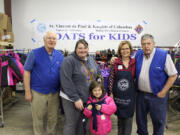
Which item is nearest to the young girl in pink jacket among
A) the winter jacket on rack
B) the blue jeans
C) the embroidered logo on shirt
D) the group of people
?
the group of people

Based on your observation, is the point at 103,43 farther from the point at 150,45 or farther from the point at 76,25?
the point at 150,45

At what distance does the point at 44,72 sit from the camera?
1.75 metres

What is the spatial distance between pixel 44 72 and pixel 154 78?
4.12ft

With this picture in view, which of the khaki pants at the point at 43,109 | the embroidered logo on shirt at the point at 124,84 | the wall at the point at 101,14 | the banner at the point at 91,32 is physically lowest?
the khaki pants at the point at 43,109

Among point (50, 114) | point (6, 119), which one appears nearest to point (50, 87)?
point (50, 114)

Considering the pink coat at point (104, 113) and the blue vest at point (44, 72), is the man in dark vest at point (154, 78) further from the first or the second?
the blue vest at point (44, 72)

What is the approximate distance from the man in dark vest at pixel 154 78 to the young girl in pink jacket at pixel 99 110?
402mm

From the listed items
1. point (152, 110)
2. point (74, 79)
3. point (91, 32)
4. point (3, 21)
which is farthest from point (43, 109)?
point (91, 32)

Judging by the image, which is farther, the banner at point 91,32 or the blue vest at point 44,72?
the banner at point 91,32

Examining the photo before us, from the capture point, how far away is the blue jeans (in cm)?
172

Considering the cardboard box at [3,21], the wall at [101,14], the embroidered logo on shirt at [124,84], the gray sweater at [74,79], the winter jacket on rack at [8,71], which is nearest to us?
the gray sweater at [74,79]

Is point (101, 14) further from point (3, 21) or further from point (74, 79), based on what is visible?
point (74, 79)

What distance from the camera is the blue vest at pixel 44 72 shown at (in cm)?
175

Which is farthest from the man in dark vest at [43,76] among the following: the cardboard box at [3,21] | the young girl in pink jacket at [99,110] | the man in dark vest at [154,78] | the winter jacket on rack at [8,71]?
the cardboard box at [3,21]
